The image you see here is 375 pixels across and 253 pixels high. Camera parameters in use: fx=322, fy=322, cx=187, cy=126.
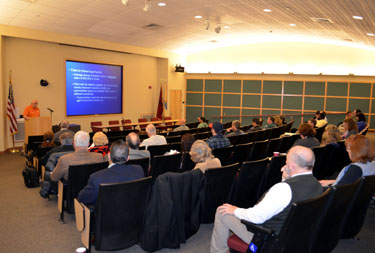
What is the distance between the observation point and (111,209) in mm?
2979

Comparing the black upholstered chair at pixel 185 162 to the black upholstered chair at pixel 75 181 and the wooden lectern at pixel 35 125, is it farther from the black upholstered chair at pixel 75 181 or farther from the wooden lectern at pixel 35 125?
the wooden lectern at pixel 35 125

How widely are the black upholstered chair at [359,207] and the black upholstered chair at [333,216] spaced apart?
15 centimetres

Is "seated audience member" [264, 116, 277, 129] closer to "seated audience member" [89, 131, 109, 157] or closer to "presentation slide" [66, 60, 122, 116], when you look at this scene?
"seated audience member" [89, 131, 109, 157]

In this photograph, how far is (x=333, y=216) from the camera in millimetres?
2820

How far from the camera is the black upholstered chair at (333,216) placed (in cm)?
272

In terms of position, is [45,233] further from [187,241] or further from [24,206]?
[187,241]

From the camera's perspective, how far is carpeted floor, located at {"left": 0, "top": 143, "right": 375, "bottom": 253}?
367cm

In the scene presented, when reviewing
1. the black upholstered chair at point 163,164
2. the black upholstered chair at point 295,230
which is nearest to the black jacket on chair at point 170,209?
the black upholstered chair at point 295,230

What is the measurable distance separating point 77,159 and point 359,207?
11.0 ft

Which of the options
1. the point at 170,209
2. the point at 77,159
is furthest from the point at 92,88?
the point at 170,209

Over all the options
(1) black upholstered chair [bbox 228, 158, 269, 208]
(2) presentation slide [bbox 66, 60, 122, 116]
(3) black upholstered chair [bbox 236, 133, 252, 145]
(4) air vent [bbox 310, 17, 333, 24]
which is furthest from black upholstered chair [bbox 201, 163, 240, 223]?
(2) presentation slide [bbox 66, 60, 122, 116]

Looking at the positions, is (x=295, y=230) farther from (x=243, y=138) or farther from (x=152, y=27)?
(x=152, y=27)

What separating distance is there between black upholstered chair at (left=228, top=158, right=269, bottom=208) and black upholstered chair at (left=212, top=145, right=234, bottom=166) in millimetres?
1049

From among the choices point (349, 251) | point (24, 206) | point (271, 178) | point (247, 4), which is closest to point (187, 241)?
point (271, 178)
